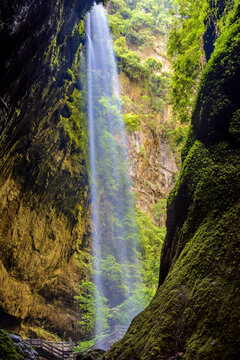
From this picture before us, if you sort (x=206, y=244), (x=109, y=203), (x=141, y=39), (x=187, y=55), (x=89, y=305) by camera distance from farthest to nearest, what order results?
(x=141, y=39) < (x=109, y=203) < (x=89, y=305) < (x=187, y=55) < (x=206, y=244)

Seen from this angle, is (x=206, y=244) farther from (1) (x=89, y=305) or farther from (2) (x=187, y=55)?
(1) (x=89, y=305)

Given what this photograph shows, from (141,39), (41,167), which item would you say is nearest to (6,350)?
(41,167)

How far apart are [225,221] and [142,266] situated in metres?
14.2

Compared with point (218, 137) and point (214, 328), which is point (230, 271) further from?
point (218, 137)

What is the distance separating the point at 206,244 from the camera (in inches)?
146

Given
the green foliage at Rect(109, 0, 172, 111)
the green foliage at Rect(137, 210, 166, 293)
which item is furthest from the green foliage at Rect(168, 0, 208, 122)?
the green foliage at Rect(109, 0, 172, 111)

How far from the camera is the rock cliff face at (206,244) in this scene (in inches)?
110

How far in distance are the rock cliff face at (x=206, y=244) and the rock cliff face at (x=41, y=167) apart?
374 cm

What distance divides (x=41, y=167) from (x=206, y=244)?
29.6 feet

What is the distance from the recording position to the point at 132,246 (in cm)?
1705

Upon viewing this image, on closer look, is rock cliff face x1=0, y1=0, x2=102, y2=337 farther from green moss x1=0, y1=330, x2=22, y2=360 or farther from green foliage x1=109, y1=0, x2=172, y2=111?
green foliage x1=109, y1=0, x2=172, y2=111

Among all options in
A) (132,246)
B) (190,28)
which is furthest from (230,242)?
(132,246)

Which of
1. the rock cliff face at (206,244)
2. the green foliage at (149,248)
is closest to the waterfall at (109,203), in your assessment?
the green foliage at (149,248)

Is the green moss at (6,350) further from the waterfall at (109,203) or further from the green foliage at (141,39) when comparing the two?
the green foliage at (141,39)
